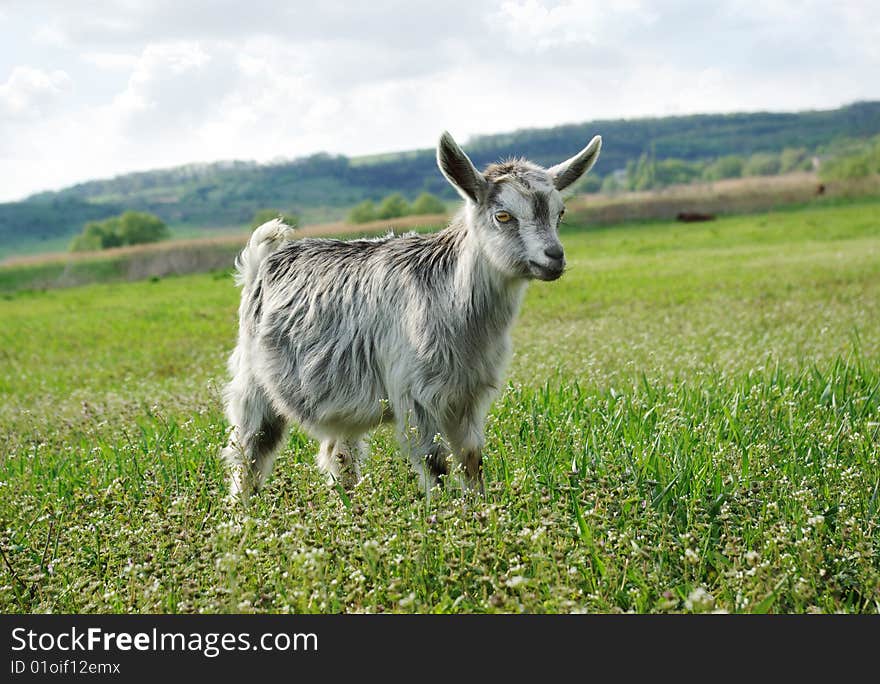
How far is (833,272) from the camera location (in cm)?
2438

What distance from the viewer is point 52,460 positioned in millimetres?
8047

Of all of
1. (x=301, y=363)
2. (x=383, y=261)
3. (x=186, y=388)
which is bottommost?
(x=186, y=388)

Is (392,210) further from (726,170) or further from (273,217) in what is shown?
(726,170)

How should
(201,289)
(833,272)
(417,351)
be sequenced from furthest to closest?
(201,289) < (833,272) < (417,351)

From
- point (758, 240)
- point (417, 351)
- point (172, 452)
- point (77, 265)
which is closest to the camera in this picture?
point (417, 351)

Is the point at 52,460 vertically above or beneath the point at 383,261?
beneath

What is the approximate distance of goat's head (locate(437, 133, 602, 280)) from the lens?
5793mm

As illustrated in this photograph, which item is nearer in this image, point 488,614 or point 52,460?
point 488,614

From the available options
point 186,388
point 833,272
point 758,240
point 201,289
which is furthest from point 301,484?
point 758,240

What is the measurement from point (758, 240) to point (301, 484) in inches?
1521

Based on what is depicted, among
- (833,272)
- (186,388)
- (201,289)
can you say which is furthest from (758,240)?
(186,388)

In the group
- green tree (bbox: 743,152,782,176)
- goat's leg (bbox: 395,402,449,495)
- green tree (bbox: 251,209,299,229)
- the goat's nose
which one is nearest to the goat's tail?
green tree (bbox: 251,209,299,229)

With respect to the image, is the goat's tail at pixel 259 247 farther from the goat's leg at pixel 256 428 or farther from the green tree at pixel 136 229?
the green tree at pixel 136 229

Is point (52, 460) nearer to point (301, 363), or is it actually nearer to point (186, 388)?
point (301, 363)
